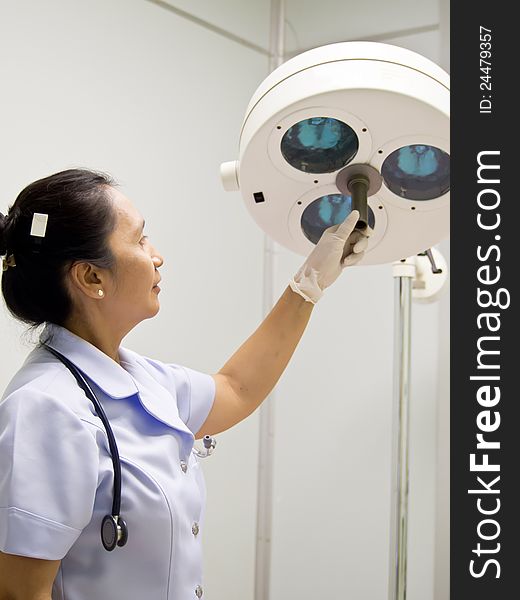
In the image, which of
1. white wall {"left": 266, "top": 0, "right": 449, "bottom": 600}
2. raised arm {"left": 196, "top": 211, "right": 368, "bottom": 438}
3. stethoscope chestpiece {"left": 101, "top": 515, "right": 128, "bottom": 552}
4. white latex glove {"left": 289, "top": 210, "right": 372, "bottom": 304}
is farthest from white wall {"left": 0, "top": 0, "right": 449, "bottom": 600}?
stethoscope chestpiece {"left": 101, "top": 515, "right": 128, "bottom": 552}

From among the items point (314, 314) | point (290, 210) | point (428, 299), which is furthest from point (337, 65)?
point (314, 314)

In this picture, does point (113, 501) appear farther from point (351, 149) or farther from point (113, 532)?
point (351, 149)

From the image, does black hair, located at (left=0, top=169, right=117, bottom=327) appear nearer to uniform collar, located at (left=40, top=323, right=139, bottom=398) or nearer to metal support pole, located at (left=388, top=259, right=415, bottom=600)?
uniform collar, located at (left=40, top=323, right=139, bottom=398)

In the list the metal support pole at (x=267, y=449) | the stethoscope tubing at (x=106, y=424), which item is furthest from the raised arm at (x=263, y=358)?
the metal support pole at (x=267, y=449)

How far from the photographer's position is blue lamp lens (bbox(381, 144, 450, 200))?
1.35m

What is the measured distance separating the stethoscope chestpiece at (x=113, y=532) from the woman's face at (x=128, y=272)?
36cm

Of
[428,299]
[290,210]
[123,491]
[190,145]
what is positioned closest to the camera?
[123,491]

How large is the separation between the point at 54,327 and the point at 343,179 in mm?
560

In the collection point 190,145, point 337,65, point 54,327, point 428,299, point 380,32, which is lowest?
point 54,327

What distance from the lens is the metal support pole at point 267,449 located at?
9.46 feet

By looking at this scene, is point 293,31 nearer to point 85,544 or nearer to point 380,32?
point 380,32

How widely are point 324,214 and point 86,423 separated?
0.64 m

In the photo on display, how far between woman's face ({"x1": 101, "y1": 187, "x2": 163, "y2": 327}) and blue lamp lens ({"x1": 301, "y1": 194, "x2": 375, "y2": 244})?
337 millimetres

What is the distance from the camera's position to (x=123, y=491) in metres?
1.22
